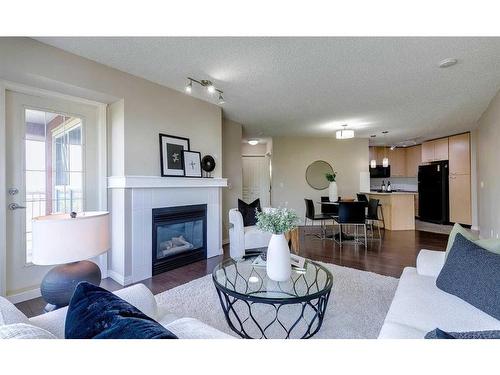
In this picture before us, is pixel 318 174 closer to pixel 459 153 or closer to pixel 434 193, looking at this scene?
pixel 434 193

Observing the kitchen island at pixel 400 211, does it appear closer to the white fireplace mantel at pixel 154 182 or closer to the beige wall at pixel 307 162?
the beige wall at pixel 307 162

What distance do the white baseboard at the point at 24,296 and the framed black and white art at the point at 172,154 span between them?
1.70 m

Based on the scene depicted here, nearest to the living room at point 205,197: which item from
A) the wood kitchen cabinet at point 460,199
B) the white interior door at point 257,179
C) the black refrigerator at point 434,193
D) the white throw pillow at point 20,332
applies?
the white throw pillow at point 20,332

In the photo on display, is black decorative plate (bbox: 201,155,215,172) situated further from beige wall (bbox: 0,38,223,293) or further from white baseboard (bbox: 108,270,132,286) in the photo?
white baseboard (bbox: 108,270,132,286)

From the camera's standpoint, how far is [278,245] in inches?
70.6

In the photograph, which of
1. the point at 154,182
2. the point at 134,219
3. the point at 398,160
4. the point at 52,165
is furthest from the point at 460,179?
the point at 52,165

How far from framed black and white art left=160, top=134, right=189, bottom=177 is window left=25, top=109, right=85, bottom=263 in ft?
2.82

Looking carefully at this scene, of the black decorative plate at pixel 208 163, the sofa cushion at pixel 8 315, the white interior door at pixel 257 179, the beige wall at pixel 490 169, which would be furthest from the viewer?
the white interior door at pixel 257 179

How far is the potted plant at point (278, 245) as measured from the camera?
5.83 ft

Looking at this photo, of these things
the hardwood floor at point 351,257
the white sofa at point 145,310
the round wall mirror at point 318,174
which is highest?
the round wall mirror at point 318,174

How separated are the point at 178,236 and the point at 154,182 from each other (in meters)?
0.85

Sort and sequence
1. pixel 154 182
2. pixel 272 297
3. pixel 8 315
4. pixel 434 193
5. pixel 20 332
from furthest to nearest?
1. pixel 434 193
2. pixel 154 182
3. pixel 272 297
4. pixel 8 315
5. pixel 20 332

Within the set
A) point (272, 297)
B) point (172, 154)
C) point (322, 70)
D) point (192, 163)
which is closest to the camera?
point (272, 297)
